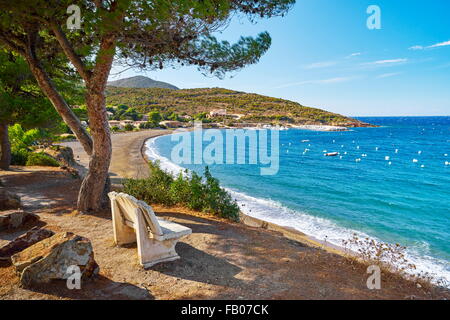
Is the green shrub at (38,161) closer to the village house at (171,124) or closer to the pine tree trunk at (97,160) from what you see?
the pine tree trunk at (97,160)

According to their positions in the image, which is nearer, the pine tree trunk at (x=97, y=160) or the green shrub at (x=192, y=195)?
the pine tree trunk at (x=97, y=160)

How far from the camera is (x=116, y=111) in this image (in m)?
71.4

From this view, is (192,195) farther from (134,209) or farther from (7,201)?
(7,201)

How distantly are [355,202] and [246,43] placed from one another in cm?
1199

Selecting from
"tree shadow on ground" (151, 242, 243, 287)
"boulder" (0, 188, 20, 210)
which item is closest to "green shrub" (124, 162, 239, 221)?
"boulder" (0, 188, 20, 210)

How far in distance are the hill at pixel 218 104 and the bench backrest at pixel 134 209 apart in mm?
76888

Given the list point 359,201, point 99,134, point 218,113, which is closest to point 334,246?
point 359,201

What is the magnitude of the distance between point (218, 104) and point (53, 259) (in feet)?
308

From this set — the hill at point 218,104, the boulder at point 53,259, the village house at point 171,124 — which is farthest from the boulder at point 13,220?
the hill at point 218,104

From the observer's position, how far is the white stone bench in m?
3.81

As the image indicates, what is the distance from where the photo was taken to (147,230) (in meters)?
3.94

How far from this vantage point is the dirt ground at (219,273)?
130 inches
